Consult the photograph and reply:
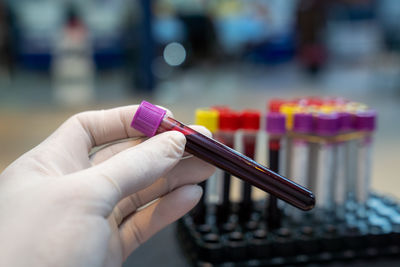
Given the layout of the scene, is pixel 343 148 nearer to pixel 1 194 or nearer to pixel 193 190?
pixel 193 190

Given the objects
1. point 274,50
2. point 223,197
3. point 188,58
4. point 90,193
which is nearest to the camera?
point 90,193

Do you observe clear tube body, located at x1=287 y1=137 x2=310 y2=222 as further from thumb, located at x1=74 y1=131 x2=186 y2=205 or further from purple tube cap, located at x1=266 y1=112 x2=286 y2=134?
thumb, located at x1=74 y1=131 x2=186 y2=205

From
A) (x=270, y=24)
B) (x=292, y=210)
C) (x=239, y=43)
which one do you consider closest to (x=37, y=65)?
(x=239, y=43)

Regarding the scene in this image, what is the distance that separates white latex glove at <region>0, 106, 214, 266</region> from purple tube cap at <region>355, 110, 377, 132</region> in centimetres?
36

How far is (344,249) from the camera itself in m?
0.76

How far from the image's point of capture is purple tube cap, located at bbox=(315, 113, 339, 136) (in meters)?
0.78

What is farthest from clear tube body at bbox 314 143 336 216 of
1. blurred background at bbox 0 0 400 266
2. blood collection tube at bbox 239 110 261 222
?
blurred background at bbox 0 0 400 266

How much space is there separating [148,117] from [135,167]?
9cm

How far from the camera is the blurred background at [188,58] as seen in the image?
3.44 metres

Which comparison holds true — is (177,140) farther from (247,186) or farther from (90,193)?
(247,186)

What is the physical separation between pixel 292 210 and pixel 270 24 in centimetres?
689

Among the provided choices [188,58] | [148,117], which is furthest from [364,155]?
[188,58]

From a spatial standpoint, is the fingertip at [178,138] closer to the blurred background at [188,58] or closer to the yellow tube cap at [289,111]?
the yellow tube cap at [289,111]

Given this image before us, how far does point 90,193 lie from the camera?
49 cm
